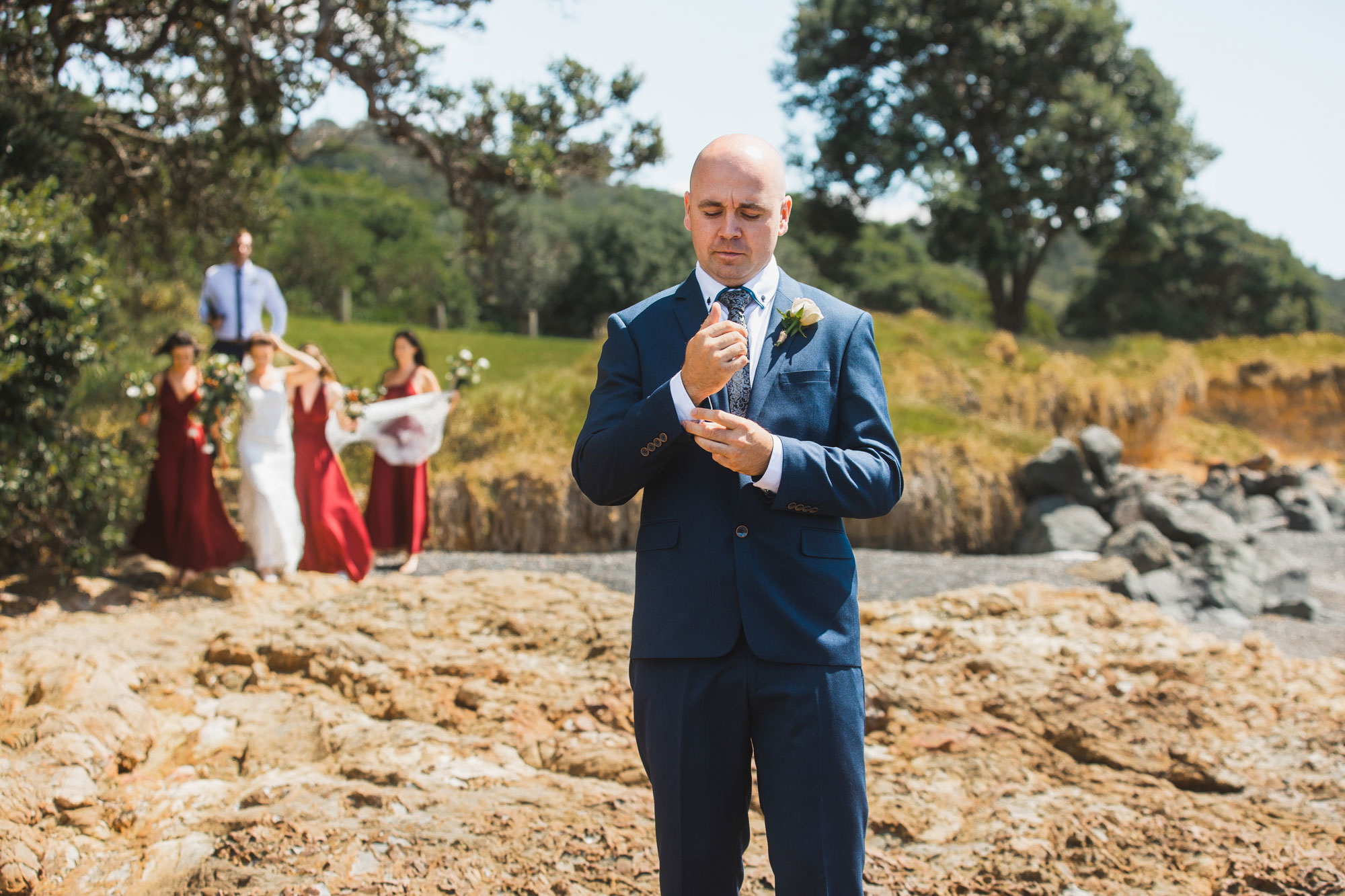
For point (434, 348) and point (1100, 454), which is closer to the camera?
point (1100, 454)

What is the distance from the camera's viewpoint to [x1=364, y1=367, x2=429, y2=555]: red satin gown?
1056cm

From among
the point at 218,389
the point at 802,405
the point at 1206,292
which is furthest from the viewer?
the point at 1206,292

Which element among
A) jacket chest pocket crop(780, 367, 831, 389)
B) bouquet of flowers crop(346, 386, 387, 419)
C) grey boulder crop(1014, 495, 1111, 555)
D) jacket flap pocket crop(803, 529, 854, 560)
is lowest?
grey boulder crop(1014, 495, 1111, 555)

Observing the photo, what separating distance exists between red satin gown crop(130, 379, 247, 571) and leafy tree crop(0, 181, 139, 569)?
1.37ft

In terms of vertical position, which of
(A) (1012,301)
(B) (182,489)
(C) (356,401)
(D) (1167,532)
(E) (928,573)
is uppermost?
(A) (1012,301)

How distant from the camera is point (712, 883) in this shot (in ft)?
8.41

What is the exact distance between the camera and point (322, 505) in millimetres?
9820

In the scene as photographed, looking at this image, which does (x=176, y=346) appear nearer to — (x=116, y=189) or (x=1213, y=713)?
(x=116, y=189)

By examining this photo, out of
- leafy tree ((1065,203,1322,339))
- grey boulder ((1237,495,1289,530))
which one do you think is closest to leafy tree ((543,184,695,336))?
leafy tree ((1065,203,1322,339))

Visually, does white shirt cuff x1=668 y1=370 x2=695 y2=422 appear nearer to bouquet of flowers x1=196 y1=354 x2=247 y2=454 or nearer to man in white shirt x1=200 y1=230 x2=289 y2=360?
bouquet of flowers x1=196 y1=354 x2=247 y2=454

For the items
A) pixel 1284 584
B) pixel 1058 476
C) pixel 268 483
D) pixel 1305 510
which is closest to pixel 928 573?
pixel 1058 476

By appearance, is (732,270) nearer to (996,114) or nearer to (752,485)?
(752,485)

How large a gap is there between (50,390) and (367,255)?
56.4m

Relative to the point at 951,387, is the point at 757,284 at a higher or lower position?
lower
